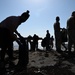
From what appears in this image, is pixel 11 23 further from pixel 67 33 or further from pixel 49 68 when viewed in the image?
pixel 67 33

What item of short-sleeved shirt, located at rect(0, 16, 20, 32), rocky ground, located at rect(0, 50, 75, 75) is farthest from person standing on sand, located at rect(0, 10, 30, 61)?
rocky ground, located at rect(0, 50, 75, 75)

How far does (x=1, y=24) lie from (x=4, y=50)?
0.79m

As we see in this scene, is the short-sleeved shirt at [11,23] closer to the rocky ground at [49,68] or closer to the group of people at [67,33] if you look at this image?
the rocky ground at [49,68]

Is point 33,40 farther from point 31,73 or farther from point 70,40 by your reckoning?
point 31,73

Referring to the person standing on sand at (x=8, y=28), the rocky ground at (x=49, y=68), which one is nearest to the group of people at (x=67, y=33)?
the rocky ground at (x=49, y=68)

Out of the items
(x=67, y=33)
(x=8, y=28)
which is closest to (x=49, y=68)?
(x=8, y=28)

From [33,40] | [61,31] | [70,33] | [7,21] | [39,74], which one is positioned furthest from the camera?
[33,40]

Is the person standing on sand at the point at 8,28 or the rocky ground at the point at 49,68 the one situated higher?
the person standing on sand at the point at 8,28

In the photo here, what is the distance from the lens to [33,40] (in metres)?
17.2

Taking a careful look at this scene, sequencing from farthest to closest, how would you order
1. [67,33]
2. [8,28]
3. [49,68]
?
[67,33] < [8,28] < [49,68]

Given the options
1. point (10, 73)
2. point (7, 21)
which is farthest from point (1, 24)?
point (10, 73)

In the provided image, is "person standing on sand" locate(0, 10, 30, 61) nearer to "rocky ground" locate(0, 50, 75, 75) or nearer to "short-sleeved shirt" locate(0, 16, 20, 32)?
"short-sleeved shirt" locate(0, 16, 20, 32)

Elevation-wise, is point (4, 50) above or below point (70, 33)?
below

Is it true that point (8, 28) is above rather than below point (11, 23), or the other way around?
below
